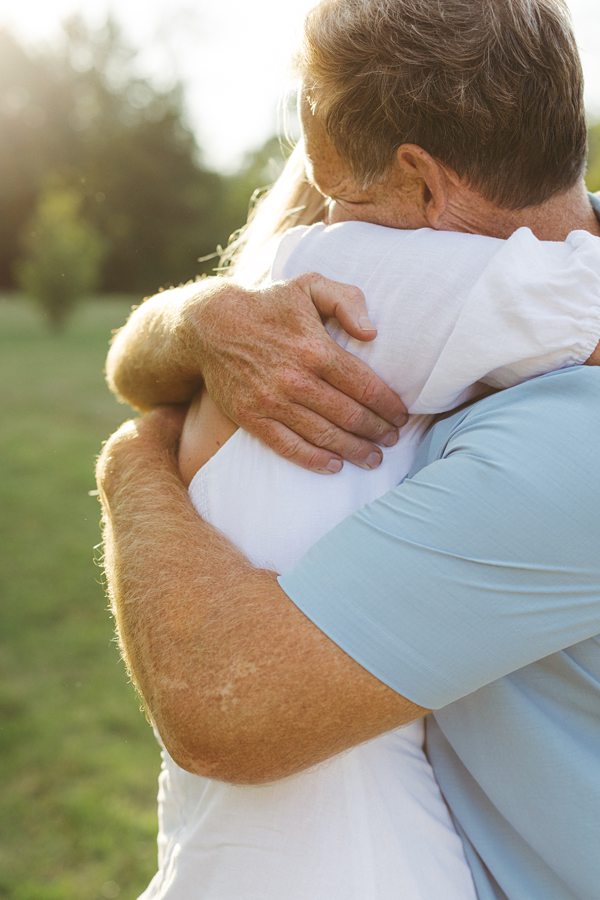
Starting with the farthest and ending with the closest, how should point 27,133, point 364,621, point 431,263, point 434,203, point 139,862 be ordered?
point 27,133 → point 139,862 → point 434,203 → point 431,263 → point 364,621

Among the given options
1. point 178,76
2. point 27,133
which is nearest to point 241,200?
point 178,76

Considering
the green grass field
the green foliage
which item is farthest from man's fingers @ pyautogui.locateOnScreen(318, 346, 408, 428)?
the green foliage

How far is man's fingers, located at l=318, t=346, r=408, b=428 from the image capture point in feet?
5.12

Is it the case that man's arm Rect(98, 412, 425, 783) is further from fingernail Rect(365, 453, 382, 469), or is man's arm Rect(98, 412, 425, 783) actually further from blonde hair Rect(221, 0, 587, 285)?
blonde hair Rect(221, 0, 587, 285)

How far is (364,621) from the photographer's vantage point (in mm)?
1325

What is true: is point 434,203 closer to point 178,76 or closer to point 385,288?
point 385,288

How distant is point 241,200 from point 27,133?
9178 mm

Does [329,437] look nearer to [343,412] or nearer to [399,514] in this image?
[343,412]

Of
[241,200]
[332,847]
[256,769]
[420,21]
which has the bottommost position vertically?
[241,200]

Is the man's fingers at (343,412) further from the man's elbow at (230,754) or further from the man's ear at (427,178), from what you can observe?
the man's elbow at (230,754)

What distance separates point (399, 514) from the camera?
1.34 meters

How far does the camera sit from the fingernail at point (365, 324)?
5.01 ft

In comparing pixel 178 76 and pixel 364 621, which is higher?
pixel 364 621

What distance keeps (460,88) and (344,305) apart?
38 cm
